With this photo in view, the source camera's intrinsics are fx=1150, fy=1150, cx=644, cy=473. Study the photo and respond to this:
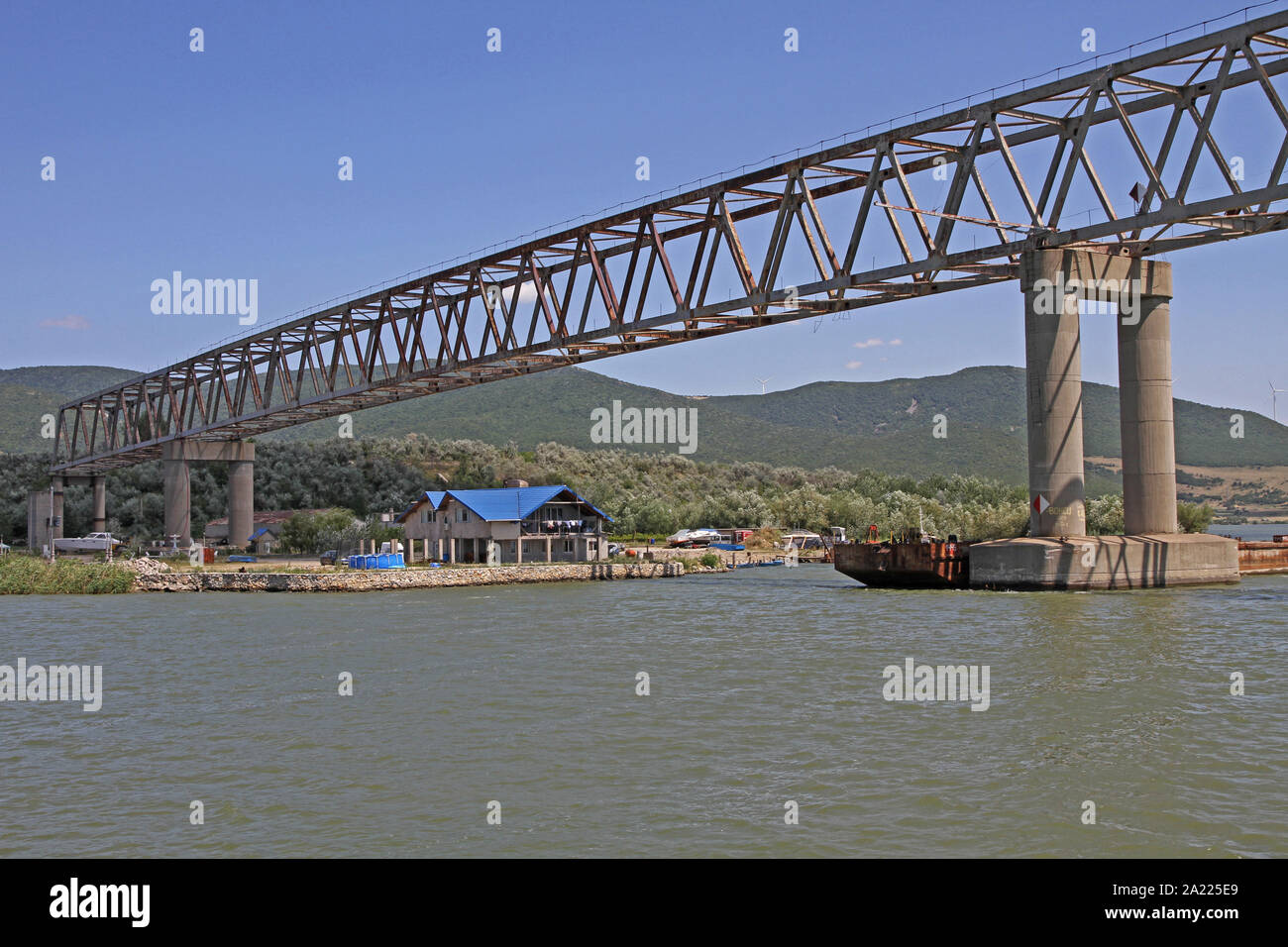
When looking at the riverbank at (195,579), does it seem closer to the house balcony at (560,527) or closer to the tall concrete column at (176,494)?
the house balcony at (560,527)

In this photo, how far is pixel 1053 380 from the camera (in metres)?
43.2

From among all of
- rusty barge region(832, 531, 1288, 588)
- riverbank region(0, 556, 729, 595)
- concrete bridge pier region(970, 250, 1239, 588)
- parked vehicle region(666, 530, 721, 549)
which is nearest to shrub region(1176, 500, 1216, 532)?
rusty barge region(832, 531, 1288, 588)

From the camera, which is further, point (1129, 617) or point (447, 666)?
point (1129, 617)

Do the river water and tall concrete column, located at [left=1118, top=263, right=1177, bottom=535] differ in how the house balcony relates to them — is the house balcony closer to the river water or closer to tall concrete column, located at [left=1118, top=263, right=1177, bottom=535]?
tall concrete column, located at [left=1118, top=263, right=1177, bottom=535]

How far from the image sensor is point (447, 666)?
2742 centimetres

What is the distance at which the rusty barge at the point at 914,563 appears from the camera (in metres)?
51.6

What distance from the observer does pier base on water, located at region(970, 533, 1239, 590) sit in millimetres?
43969

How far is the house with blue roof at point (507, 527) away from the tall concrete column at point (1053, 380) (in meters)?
38.5

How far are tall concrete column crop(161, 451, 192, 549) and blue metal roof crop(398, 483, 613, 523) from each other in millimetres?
21954
